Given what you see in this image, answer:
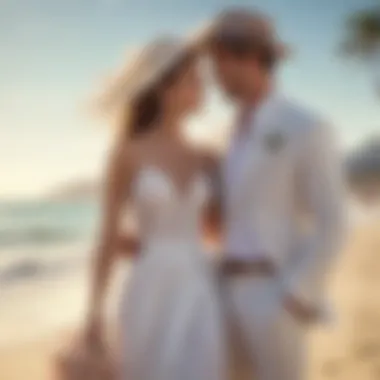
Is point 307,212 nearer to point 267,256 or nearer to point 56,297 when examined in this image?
point 267,256

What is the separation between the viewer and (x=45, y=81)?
65.0 inches

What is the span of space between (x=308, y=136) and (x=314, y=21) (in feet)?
0.71

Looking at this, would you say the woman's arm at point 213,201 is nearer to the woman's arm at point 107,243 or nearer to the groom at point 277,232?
the groom at point 277,232

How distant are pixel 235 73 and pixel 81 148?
0.25 metres

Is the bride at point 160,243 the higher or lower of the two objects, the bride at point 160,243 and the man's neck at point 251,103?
the lower

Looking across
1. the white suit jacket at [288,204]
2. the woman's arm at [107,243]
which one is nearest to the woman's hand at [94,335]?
the woman's arm at [107,243]

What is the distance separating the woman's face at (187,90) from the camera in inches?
63.6

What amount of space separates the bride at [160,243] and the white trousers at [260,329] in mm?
25

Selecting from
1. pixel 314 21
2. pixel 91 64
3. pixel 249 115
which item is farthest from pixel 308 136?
pixel 91 64

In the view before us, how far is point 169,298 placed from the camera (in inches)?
62.6

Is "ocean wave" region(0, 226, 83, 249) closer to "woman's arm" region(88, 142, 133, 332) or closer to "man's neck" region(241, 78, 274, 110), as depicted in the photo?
"woman's arm" region(88, 142, 133, 332)

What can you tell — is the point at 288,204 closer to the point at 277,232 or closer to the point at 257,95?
the point at 277,232

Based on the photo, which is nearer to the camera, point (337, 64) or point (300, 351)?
point (300, 351)

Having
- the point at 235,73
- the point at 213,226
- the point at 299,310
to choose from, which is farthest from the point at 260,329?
the point at 235,73
